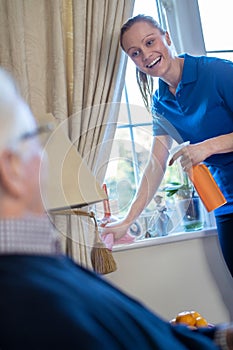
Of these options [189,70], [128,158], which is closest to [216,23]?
[189,70]

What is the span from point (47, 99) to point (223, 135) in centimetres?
73

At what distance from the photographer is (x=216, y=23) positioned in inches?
86.9

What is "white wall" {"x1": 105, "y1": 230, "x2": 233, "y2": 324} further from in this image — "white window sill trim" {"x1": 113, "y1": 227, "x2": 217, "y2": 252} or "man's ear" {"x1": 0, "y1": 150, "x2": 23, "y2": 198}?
"man's ear" {"x1": 0, "y1": 150, "x2": 23, "y2": 198}

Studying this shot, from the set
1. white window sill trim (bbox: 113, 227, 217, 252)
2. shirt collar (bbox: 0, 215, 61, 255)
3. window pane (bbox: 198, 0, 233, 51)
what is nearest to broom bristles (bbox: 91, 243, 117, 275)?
white window sill trim (bbox: 113, 227, 217, 252)

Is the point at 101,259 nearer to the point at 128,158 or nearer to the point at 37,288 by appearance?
the point at 128,158

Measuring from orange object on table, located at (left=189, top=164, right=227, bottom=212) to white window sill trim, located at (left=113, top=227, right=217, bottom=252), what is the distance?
43 centimetres

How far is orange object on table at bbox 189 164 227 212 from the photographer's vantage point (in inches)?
56.7

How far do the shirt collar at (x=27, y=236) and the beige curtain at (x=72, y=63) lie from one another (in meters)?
1.05

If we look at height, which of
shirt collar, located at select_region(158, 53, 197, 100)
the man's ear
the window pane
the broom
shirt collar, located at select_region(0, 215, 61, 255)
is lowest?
the broom

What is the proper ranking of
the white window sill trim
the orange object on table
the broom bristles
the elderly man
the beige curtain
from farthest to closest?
the white window sill trim
the beige curtain
the broom bristles
the orange object on table
the elderly man

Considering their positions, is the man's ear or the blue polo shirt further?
the blue polo shirt

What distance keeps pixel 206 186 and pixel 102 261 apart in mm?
465

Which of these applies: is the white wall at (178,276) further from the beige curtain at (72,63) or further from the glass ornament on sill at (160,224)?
the beige curtain at (72,63)

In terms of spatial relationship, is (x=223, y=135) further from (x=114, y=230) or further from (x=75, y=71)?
(x=75, y=71)
